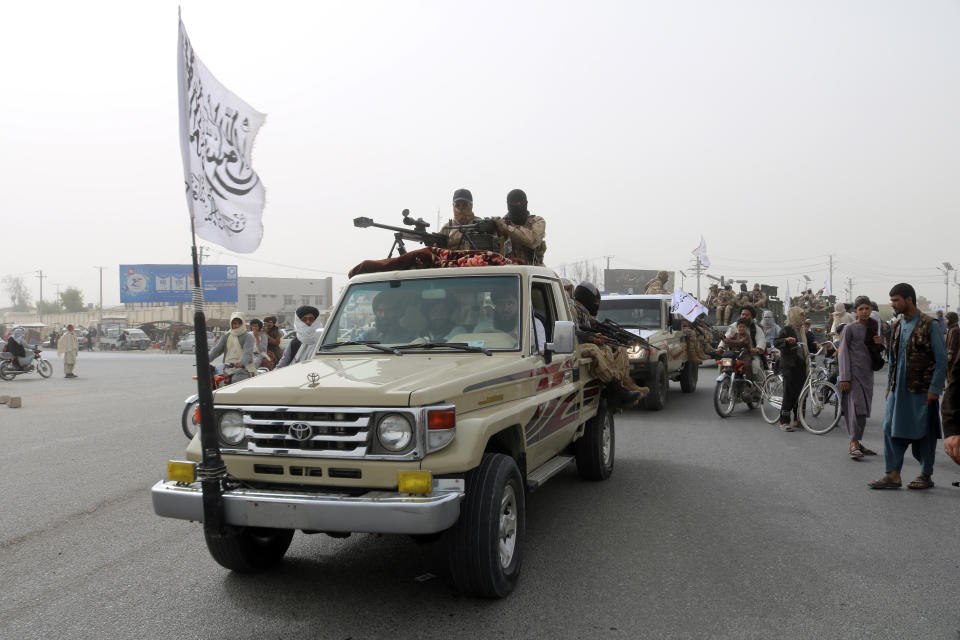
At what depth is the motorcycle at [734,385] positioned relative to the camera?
1116cm

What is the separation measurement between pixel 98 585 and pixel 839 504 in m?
5.66

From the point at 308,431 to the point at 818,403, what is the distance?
28.1ft

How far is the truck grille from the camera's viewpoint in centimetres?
355

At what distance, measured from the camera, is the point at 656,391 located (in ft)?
38.3

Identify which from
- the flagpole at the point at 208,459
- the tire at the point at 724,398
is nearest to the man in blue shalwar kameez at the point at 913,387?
the tire at the point at 724,398

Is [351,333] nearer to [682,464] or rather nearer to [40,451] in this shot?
[682,464]

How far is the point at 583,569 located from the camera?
4414 millimetres

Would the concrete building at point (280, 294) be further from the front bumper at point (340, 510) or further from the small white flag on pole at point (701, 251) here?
the front bumper at point (340, 510)

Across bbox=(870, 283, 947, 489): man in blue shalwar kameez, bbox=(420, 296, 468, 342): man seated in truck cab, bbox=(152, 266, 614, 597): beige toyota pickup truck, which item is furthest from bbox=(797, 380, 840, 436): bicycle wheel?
bbox=(420, 296, 468, 342): man seated in truck cab

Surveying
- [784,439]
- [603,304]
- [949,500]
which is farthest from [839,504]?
[603,304]

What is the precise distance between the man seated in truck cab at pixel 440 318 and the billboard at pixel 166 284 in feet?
185

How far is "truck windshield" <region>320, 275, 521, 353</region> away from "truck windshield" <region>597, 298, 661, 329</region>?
841 centimetres

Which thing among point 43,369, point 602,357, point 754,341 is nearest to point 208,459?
point 602,357

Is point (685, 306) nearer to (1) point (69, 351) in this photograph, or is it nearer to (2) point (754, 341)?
(2) point (754, 341)
